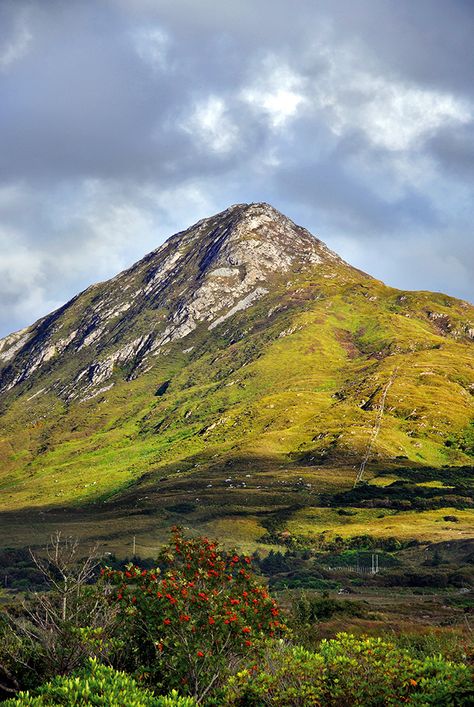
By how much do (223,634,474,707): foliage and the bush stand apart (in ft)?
6.43

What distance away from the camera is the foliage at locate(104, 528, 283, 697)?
61.6 ft

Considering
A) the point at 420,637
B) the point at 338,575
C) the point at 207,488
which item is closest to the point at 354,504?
the point at 207,488

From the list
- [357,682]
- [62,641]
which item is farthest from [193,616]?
[357,682]

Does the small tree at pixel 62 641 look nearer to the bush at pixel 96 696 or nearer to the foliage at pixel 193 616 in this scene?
the foliage at pixel 193 616

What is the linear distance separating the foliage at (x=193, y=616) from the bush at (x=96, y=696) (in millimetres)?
2399

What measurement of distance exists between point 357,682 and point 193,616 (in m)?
5.76

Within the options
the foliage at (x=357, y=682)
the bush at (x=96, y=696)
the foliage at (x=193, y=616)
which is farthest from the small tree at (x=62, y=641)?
the foliage at (x=357, y=682)

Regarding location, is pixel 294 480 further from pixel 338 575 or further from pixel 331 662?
pixel 331 662

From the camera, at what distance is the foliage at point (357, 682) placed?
47.1 ft

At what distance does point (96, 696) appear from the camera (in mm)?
14812

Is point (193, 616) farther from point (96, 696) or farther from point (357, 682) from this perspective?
point (357, 682)

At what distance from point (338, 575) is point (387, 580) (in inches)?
329

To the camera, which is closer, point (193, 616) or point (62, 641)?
point (193, 616)

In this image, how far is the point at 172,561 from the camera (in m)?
22.7
